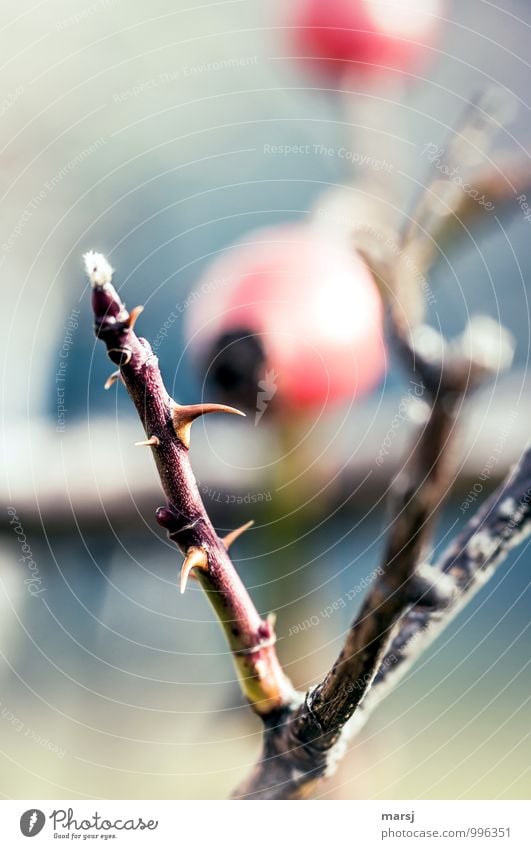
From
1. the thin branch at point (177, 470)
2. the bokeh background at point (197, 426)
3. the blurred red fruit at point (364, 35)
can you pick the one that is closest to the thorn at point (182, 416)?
the thin branch at point (177, 470)

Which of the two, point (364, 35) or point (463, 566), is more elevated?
point (364, 35)

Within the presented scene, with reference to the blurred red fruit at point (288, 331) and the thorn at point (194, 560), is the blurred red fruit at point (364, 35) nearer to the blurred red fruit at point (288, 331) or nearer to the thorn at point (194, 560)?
the blurred red fruit at point (288, 331)

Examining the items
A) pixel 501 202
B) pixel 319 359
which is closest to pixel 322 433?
pixel 319 359

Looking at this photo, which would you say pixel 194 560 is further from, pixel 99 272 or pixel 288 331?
pixel 288 331

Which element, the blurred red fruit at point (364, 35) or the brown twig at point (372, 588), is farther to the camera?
the blurred red fruit at point (364, 35)

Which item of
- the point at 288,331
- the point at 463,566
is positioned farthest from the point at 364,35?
the point at 463,566

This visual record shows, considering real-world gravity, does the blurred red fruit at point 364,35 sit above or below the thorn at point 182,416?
above

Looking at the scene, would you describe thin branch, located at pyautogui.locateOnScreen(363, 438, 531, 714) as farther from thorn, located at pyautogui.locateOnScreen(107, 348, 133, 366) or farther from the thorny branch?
thorn, located at pyautogui.locateOnScreen(107, 348, 133, 366)
